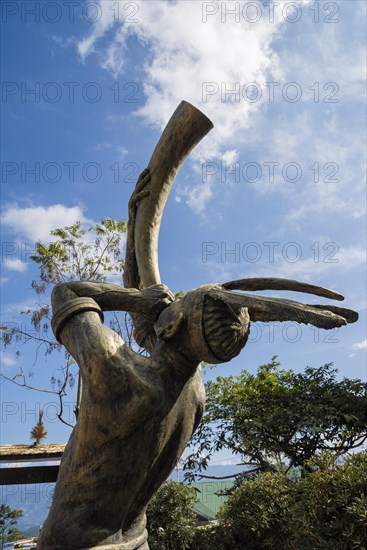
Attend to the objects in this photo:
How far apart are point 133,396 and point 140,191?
1.24 metres

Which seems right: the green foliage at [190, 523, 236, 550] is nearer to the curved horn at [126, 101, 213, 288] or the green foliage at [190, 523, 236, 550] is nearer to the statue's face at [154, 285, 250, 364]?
the curved horn at [126, 101, 213, 288]

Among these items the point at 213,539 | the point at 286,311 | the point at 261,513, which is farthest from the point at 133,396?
the point at 213,539

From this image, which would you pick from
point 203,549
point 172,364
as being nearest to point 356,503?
point 172,364

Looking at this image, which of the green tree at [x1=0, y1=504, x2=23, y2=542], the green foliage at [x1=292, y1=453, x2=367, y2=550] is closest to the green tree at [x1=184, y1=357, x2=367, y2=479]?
the green foliage at [x1=292, y1=453, x2=367, y2=550]

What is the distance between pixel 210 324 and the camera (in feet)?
5.66

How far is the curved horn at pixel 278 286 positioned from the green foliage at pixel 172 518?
7001 millimetres

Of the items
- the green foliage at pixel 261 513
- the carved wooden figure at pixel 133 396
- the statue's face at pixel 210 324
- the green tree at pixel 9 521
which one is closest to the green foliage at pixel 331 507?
the green foliage at pixel 261 513

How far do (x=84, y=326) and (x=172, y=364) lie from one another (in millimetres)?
390

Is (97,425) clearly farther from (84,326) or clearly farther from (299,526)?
(299,526)

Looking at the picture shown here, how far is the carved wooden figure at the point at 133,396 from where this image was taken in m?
1.71

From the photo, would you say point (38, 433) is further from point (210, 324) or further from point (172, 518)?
point (210, 324)

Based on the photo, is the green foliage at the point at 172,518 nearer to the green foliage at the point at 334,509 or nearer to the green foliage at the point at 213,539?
the green foliage at the point at 213,539

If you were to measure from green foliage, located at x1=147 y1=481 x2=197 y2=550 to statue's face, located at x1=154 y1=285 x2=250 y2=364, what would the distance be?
701 centimetres

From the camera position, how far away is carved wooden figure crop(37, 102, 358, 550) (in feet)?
5.63
